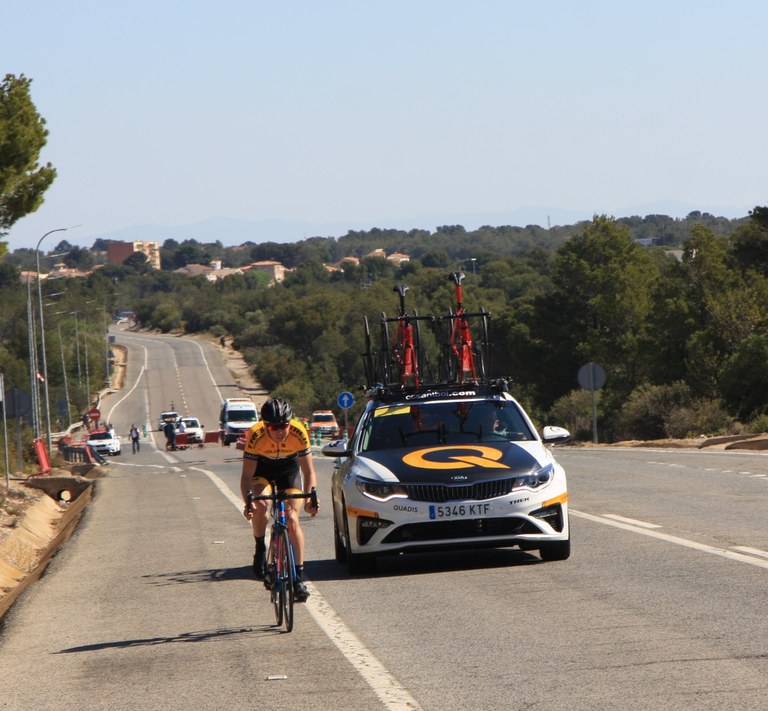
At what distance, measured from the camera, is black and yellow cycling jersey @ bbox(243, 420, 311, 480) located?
10602 millimetres

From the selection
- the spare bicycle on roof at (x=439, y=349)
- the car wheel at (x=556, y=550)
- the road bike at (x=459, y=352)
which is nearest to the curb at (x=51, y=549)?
the car wheel at (x=556, y=550)

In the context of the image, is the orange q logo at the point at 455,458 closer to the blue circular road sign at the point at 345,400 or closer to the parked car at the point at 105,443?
the blue circular road sign at the point at 345,400

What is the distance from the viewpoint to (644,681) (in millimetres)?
7469

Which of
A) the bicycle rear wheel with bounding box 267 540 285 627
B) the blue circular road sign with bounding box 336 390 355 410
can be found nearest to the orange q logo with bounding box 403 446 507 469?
the bicycle rear wheel with bounding box 267 540 285 627

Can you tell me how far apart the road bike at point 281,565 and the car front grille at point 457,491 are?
7.23 feet

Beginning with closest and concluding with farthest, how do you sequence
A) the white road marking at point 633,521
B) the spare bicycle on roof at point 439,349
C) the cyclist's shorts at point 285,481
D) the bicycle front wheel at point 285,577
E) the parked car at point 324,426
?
1. the bicycle front wheel at point 285,577
2. the cyclist's shorts at point 285,481
3. the white road marking at point 633,521
4. the spare bicycle on roof at point 439,349
5. the parked car at point 324,426

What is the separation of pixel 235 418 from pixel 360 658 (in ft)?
197

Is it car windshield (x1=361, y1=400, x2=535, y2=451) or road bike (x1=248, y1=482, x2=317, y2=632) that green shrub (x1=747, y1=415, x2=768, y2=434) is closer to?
car windshield (x1=361, y1=400, x2=535, y2=451)

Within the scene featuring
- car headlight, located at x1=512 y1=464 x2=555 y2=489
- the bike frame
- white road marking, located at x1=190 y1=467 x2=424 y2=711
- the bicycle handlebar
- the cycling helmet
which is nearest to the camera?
white road marking, located at x1=190 y1=467 x2=424 y2=711

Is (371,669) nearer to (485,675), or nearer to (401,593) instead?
(485,675)

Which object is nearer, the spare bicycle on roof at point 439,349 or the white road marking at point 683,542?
the white road marking at point 683,542

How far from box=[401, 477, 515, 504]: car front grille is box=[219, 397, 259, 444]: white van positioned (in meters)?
55.3

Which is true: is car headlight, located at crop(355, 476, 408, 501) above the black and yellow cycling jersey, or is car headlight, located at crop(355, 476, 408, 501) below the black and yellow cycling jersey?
below

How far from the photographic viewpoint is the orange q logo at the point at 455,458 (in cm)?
1254
